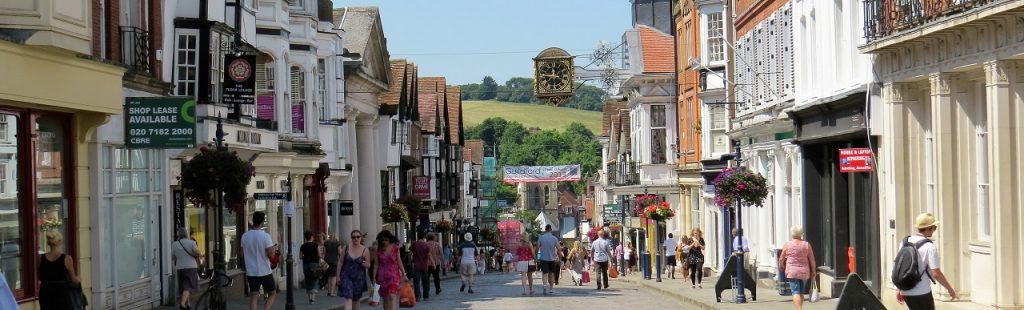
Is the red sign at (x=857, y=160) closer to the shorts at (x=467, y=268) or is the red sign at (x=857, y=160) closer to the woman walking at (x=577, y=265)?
the shorts at (x=467, y=268)

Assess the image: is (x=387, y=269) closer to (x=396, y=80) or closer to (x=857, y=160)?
(x=857, y=160)

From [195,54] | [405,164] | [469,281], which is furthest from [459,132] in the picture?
[195,54]

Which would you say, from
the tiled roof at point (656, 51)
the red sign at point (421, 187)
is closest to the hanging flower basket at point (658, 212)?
the tiled roof at point (656, 51)

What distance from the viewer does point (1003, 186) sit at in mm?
19562

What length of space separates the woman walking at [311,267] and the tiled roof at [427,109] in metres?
46.3

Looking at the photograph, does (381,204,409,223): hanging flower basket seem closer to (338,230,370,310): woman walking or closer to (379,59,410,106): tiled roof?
(379,59,410,106): tiled roof

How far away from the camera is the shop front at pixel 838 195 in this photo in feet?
88.7

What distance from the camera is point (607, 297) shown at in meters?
33.8

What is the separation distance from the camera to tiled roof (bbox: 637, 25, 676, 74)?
197ft

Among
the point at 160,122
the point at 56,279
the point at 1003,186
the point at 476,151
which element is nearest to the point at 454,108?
the point at 476,151

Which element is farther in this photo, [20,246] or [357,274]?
[357,274]

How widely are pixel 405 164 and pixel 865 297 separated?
168ft

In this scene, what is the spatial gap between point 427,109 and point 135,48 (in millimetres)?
57792

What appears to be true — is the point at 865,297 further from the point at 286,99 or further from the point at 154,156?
the point at 286,99
